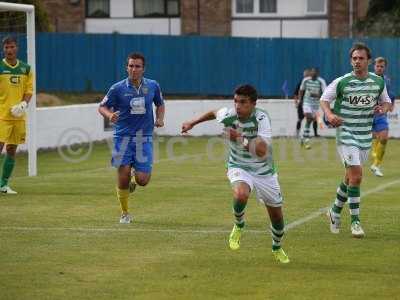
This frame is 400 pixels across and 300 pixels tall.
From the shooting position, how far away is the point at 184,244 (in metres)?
12.0

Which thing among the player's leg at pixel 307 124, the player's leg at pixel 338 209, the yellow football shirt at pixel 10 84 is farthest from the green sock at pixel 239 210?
the player's leg at pixel 307 124

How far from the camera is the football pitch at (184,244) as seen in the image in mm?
9586

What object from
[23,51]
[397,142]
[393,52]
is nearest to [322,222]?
[23,51]

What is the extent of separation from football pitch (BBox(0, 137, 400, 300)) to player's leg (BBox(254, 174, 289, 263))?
12cm

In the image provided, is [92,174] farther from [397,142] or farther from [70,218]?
[397,142]

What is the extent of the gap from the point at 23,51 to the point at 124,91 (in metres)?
11.6

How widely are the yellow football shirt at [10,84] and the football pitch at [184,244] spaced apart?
1394mm

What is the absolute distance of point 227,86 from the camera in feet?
118

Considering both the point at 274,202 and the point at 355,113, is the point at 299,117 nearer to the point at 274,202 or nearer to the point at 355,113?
the point at 355,113

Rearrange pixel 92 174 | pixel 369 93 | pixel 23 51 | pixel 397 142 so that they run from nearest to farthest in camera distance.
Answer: pixel 369 93
pixel 92 174
pixel 23 51
pixel 397 142

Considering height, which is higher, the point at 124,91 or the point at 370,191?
the point at 124,91

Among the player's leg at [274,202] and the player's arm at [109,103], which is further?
the player's arm at [109,103]

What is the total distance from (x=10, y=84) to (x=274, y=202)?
754 centimetres

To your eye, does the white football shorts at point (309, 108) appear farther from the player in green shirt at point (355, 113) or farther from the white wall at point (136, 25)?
the player in green shirt at point (355, 113)
